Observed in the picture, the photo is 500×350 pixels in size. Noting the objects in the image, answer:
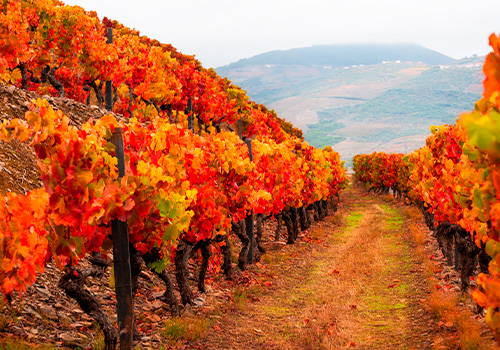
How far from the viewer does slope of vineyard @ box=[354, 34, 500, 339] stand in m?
2.54

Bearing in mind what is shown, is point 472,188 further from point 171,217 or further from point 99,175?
point 99,175

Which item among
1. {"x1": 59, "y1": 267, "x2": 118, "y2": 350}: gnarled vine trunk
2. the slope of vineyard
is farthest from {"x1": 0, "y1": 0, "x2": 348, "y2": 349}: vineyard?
the slope of vineyard

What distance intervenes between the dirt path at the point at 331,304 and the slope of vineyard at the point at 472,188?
1.62 meters

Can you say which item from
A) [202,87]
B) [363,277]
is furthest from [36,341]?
[202,87]

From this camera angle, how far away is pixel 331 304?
10.4m

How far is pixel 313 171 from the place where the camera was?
907 inches

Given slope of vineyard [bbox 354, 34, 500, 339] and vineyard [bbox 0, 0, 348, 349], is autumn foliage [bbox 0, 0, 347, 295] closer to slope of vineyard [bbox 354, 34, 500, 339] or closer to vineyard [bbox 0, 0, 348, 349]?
vineyard [bbox 0, 0, 348, 349]

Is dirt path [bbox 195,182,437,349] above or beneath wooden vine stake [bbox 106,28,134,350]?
beneath

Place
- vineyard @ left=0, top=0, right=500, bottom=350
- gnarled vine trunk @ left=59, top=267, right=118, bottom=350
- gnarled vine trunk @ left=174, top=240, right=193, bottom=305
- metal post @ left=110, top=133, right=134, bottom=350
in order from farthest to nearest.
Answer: gnarled vine trunk @ left=174, top=240, right=193, bottom=305, metal post @ left=110, top=133, right=134, bottom=350, gnarled vine trunk @ left=59, top=267, right=118, bottom=350, vineyard @ left=0, top=0, right=500, bottom=350

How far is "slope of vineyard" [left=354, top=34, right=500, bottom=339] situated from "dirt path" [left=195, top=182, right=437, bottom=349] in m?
1.62

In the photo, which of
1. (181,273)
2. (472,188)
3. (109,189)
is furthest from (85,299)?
(472,188)

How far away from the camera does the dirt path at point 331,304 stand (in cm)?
823

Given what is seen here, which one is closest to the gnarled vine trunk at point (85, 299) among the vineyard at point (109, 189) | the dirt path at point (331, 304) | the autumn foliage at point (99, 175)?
the vineyard at point (109, 189)

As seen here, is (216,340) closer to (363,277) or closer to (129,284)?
(129,284)
